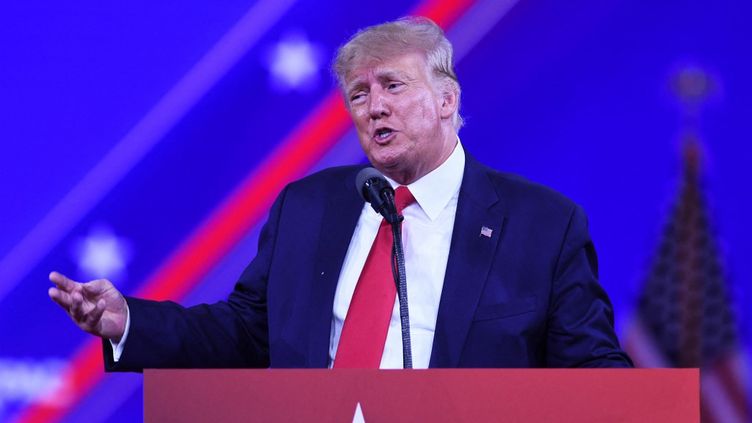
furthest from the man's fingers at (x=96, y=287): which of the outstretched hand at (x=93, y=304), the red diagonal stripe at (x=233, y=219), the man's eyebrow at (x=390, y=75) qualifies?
the red diagonal stripe at (x=233, y=219)

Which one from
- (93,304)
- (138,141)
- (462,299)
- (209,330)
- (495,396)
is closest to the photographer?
(495,396)

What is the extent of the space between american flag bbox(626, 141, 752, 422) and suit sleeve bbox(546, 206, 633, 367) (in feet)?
2.16

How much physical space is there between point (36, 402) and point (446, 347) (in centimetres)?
110

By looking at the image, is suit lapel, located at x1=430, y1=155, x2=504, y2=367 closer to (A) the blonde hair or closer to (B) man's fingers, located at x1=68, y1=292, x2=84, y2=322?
(A) the blonde hair

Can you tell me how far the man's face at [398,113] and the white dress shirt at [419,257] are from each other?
58 mm

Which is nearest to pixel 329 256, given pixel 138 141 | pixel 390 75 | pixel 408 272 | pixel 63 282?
pixel 408 272

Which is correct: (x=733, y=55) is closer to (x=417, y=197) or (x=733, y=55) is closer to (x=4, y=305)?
(x=417, y=197)

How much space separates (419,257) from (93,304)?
0.63 m

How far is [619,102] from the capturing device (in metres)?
2.68

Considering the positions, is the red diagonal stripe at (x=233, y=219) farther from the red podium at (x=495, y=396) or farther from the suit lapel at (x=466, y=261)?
the red podium at (x=495, y=396)

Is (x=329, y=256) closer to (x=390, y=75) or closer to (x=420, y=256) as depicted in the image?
(x=420, y=256)

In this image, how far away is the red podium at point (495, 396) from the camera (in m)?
→ 1.38

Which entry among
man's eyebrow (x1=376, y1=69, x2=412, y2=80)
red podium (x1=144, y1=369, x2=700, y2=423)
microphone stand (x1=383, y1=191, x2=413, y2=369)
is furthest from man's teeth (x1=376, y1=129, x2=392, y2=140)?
red podium (x1=144, y1=369, x2=700, y2=423)

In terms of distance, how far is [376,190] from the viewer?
1.71 meters
